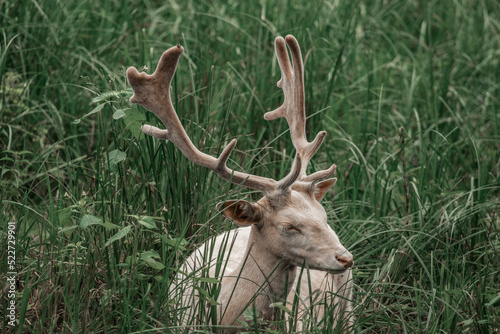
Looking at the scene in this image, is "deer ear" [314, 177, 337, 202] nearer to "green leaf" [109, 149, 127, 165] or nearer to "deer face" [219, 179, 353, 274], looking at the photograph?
"deer face" [219, 179, 353, 274]

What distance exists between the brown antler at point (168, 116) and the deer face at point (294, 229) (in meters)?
0.08

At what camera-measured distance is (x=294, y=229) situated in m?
3.06

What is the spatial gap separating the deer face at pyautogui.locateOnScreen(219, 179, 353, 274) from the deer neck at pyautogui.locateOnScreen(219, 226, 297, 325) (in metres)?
0.03

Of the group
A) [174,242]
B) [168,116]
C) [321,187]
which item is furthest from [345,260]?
[168,116]

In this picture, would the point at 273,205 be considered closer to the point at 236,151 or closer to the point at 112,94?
the point at 112,94

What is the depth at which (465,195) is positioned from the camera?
4367 millimetres

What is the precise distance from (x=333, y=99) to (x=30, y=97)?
84.3 inches

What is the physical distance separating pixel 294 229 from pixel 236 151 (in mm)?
1491

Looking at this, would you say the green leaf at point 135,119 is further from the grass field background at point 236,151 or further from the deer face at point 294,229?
the deer face at point 294,229

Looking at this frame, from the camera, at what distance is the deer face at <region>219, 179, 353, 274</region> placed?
299 centimetres

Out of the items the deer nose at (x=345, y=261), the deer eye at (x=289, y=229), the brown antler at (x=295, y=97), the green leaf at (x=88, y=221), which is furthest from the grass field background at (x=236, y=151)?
the deer eye at (x=289, y=229)

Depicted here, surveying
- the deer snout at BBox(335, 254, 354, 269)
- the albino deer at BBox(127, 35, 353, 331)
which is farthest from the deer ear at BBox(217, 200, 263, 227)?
the deer snout at BBox(335, 254, 354, 269)

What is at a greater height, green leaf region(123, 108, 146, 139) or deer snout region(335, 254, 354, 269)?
green leaf region(123, 108, 146, 139)

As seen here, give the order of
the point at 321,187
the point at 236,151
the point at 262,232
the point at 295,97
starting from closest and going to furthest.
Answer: the point at 262,232, the point at 321,187, the point at 295,97, the point at 236,151
